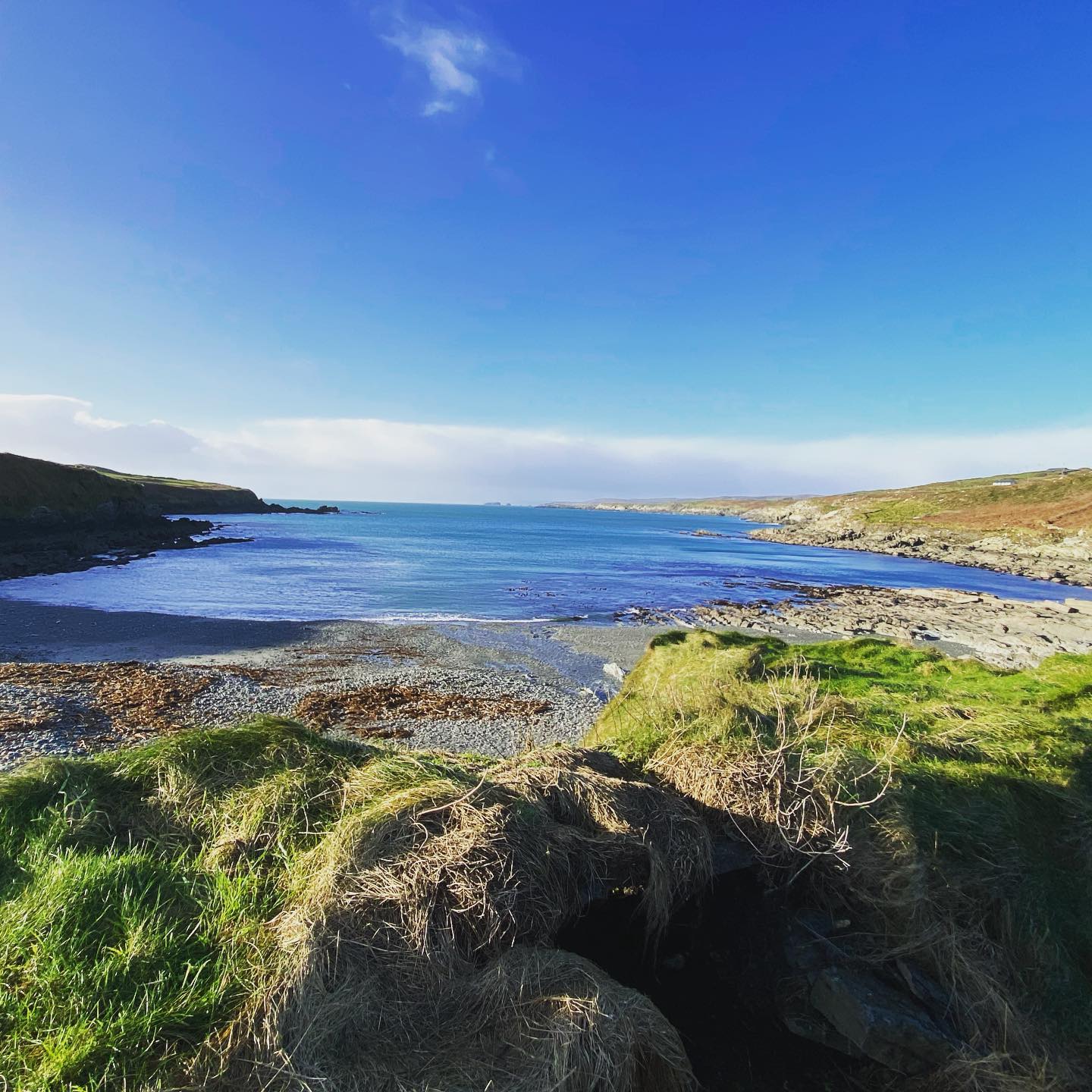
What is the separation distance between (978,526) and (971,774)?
345 feet

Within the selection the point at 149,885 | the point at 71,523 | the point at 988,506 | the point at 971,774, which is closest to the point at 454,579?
the point at 71,523

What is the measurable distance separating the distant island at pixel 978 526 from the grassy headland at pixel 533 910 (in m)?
65.8

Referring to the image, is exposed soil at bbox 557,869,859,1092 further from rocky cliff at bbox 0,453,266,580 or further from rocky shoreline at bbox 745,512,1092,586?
rocky shoreline at bbox 745,512,1092,586

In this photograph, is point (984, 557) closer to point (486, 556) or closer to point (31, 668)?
point (486, 556)

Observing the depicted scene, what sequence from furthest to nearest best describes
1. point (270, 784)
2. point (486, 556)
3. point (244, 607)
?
1. point (486, 556)
2. point (244, 607)
3. point (270, 784)

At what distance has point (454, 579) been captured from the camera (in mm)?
46531

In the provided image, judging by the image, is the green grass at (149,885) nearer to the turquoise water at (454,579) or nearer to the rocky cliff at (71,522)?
the turquoise water at (454,579)

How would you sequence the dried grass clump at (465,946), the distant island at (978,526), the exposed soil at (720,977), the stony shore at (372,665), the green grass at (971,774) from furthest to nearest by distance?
the distant island at (978,526) → the stony shore at (372,665) → the green grass at (971,774) → the exposed soil at (720,977) → the dried grass clump at (465,946)

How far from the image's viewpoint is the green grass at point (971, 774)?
4.66 metres

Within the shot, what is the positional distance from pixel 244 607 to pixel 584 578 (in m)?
27.3

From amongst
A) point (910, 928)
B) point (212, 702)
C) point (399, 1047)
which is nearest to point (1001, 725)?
point (910, 928)

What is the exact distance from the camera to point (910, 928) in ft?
14.9

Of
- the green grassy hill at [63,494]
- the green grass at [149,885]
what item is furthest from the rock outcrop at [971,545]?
the green grassy hill at [63,494]

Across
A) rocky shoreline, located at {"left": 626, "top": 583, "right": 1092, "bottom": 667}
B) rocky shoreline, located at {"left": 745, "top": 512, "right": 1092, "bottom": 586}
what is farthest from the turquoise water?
rocky shoreline, located at {"left": 745, "top": 512, "right": 1092, "bottom": 586}
